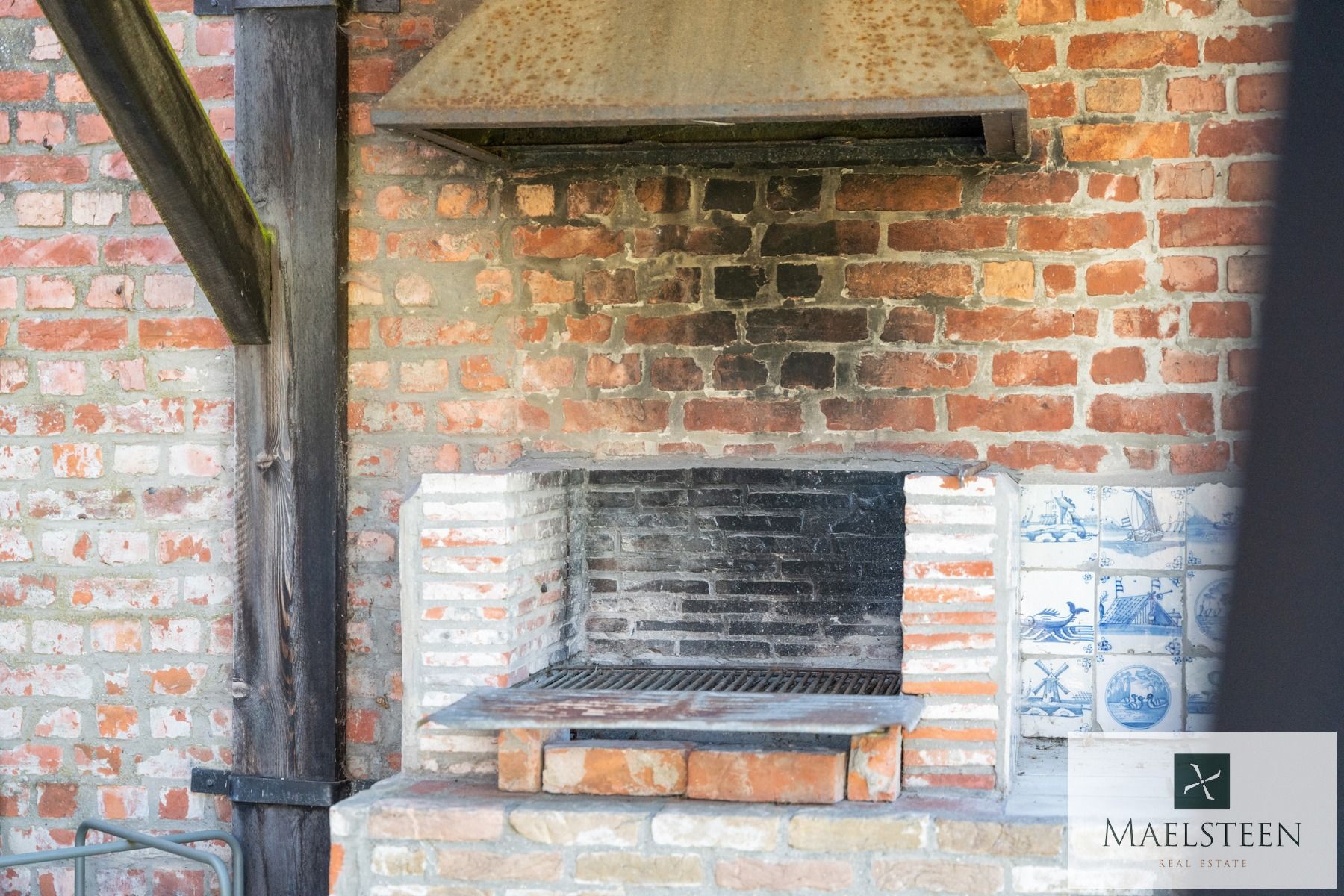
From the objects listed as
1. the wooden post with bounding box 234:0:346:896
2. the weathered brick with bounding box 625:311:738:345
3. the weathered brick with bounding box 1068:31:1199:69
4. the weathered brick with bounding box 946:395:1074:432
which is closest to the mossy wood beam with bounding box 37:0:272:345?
the wooden post with bounding box 234:0:346:896

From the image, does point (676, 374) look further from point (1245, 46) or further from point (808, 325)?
point (1245, 46)

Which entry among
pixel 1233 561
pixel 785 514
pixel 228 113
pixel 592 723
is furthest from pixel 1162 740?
Result: pixel 228 113

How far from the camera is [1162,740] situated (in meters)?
2.66

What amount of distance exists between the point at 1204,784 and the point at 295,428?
2116 mm

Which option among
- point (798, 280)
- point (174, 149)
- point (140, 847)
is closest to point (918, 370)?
point (798, 280)

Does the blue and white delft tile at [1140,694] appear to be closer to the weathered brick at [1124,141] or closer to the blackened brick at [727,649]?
the blackened brick at [727,649]

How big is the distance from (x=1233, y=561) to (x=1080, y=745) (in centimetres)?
219

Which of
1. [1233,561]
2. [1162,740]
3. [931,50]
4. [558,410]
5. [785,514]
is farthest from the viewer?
[785,514]

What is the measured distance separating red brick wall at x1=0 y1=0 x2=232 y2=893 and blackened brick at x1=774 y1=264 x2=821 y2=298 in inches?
53.2

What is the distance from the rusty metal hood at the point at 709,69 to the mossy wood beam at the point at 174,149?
47 cm

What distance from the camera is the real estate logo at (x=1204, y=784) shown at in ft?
7.71

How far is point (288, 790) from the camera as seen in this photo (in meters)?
2.92

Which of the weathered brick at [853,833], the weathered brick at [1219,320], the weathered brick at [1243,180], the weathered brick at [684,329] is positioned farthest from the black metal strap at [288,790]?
the weathered brick at [1243,180]

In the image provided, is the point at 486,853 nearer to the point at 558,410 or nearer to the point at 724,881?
the point at 724,881
